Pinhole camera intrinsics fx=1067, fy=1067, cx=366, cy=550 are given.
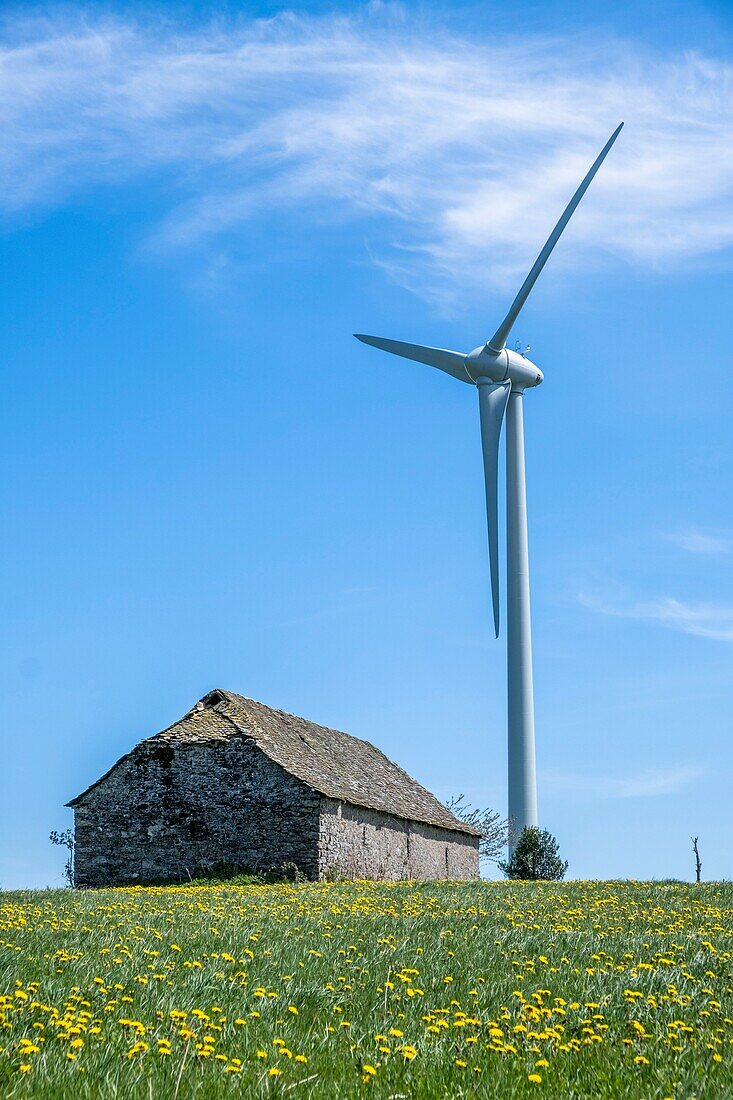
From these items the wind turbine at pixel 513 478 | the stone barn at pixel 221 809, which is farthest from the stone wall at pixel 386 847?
the wind turbine at pixel 513 478

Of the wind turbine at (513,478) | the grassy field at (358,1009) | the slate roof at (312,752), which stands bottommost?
the grassy field at (358,1009)

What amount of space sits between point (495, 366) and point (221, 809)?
19947mm

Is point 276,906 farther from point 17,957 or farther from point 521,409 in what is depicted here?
point 521,409

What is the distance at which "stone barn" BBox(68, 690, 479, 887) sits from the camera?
31.2 m

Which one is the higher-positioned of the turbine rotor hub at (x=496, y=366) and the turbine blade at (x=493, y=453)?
the turbine rotor hub at (x=496, y=366)

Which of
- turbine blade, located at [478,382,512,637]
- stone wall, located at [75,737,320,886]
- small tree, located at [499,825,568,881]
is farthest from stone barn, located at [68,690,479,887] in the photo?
turbine blade, located at [478,382,512,637]

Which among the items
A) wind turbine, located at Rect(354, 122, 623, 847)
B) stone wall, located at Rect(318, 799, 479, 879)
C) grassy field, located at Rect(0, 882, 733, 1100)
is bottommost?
grassy field, located at Rect(0, 882, 733, 1100)

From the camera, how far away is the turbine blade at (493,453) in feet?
120

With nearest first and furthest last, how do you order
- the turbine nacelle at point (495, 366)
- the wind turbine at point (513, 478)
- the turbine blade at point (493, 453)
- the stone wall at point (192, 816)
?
the stone wall at point (192, 816), the turbine blade at point (493, 453), the wind turbine at point (513, 478), the turbine nacelle at point (495, 366)

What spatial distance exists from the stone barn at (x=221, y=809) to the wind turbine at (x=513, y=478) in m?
6.33

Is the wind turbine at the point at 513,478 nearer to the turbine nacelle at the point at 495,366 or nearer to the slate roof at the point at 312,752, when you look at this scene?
the turbine nacelle at the point at 495,366

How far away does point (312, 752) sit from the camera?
3638cm

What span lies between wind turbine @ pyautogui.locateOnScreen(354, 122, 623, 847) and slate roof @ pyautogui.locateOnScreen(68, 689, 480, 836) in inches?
169

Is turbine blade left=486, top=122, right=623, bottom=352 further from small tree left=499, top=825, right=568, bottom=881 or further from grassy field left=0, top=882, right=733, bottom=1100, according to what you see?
grassy field left=0, top=882, right=733, bottom=1100
